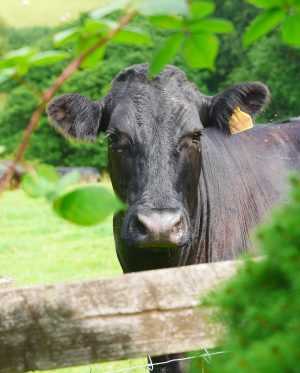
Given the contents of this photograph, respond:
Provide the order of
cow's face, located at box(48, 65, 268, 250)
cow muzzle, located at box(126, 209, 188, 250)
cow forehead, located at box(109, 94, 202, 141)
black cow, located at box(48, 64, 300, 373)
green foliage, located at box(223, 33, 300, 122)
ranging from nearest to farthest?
cow muzzle, located at box(126, 209, 188, 250)
cow's face, located at box(48, 65, 268, 250)
black cow, located at box(48, 64, 300, 373)
cow forehead, located at box(109, 94, 202, 141)
green foliage, located at box(223, 33, 300, 122)

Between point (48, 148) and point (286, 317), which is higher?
point (286, 317)

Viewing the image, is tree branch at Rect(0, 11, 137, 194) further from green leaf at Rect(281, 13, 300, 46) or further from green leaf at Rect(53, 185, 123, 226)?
green leaf at Rect(281, 13, 300, 46)

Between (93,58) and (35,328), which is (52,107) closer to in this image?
(35,328)

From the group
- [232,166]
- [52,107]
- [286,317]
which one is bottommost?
[232,166]

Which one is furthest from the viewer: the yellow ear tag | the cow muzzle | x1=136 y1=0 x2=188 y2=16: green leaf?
the yellow ear tag

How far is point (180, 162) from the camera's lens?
427cm

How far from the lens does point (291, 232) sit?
101 centimetres

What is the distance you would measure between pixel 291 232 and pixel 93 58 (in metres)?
0.43

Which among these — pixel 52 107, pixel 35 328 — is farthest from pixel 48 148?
pixel 35 328

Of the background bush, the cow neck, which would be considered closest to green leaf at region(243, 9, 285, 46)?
the cow neck

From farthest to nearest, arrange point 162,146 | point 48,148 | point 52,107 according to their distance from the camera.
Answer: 1. point 48,148
2. point 52,107
3. point 162,146

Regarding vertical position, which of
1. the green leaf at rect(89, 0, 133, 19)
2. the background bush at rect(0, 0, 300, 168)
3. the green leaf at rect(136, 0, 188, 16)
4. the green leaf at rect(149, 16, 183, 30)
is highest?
the green leaf at rect(136, 0, 188, 16)

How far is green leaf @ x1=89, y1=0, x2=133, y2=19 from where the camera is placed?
3.17 ft

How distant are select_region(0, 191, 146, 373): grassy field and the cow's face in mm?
3815
